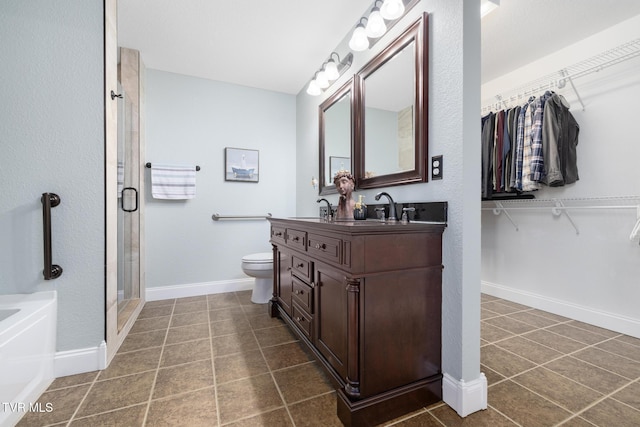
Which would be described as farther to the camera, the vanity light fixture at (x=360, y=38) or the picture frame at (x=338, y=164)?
the picture frame at (x=338, y=164)

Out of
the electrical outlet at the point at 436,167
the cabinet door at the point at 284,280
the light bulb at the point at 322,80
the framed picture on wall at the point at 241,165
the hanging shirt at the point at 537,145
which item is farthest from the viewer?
the framed picture on wall at the point at 241,165

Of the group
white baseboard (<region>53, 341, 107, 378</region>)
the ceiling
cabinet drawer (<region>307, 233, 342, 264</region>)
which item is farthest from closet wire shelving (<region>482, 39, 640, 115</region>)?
white baseboard (<region>53, 341, 107, 378</region>)

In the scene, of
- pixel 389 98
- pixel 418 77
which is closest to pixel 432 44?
pixel 418 77

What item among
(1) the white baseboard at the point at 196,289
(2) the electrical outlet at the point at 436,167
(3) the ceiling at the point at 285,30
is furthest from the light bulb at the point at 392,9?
(1) the white baseboard at the point at 196,289

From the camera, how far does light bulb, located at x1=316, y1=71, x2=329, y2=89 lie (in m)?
2.54

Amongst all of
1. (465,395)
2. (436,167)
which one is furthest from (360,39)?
(465,395)

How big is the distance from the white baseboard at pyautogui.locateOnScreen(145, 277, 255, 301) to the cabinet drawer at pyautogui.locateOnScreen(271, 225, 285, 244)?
1.20m

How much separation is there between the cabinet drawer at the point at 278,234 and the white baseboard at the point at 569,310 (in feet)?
7.84

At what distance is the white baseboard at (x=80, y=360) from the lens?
1.57 metres

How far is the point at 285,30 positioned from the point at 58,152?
1810 millimetres

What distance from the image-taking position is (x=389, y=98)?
1826 mm

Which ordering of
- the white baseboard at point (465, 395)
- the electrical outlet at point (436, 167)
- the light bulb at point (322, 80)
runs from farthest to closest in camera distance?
the light bulb at point (322, 80) → the electrical outlet at point (436, 167) → the white baseboard at point (465, 395)

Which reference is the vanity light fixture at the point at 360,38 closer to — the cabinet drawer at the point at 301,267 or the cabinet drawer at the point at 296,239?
the cabinet drawer at the point at 296,239

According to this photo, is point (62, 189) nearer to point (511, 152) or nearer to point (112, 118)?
point (112, 118)
